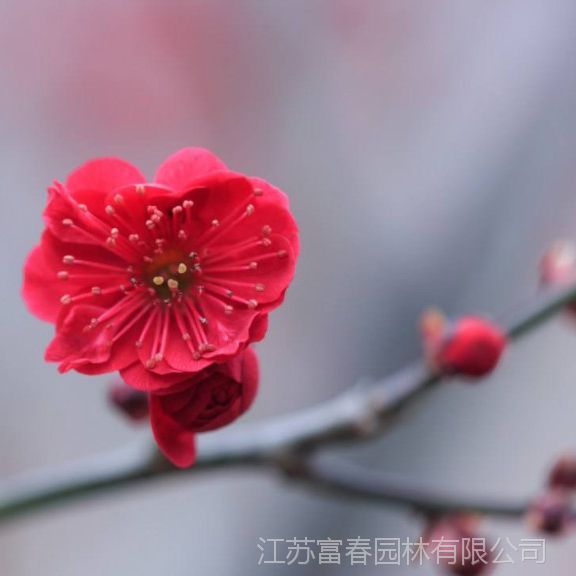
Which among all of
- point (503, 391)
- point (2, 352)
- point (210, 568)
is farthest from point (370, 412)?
point (2, 352)

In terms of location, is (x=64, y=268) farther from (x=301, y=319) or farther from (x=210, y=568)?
(x=301, y=319)

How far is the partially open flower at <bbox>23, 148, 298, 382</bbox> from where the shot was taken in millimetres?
695

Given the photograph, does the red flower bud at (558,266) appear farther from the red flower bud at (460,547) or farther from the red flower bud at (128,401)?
the red flower bud at (128,401)

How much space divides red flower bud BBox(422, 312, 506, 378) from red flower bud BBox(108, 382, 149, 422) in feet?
0.94

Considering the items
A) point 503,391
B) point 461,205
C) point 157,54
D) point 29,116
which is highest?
point 157,54

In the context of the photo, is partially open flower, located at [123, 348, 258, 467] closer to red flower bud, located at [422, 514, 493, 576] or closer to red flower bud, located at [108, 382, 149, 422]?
red flower bud, located at [108, 382, 149, 422]

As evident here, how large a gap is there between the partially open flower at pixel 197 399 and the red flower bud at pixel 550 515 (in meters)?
0.38

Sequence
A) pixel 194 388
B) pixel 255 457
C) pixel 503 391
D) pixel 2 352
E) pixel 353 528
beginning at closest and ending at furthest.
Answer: pixel 194 388, pixel 255 457, pixel 353 528, pixel 503 391, pixel 2 352

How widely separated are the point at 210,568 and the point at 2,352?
2.99ft

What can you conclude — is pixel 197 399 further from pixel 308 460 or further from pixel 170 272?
pixel 308 460

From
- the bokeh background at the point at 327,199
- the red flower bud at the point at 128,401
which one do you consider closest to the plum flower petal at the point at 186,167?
the red flower bud at the point at 128,401

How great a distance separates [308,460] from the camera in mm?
921

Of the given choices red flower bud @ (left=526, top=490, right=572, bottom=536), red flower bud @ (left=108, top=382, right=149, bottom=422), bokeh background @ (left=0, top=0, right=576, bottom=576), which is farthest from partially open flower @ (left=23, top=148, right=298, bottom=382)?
bokeh background @ (left=0, top=0, right=576, bottom=576)

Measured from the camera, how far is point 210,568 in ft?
7.98
